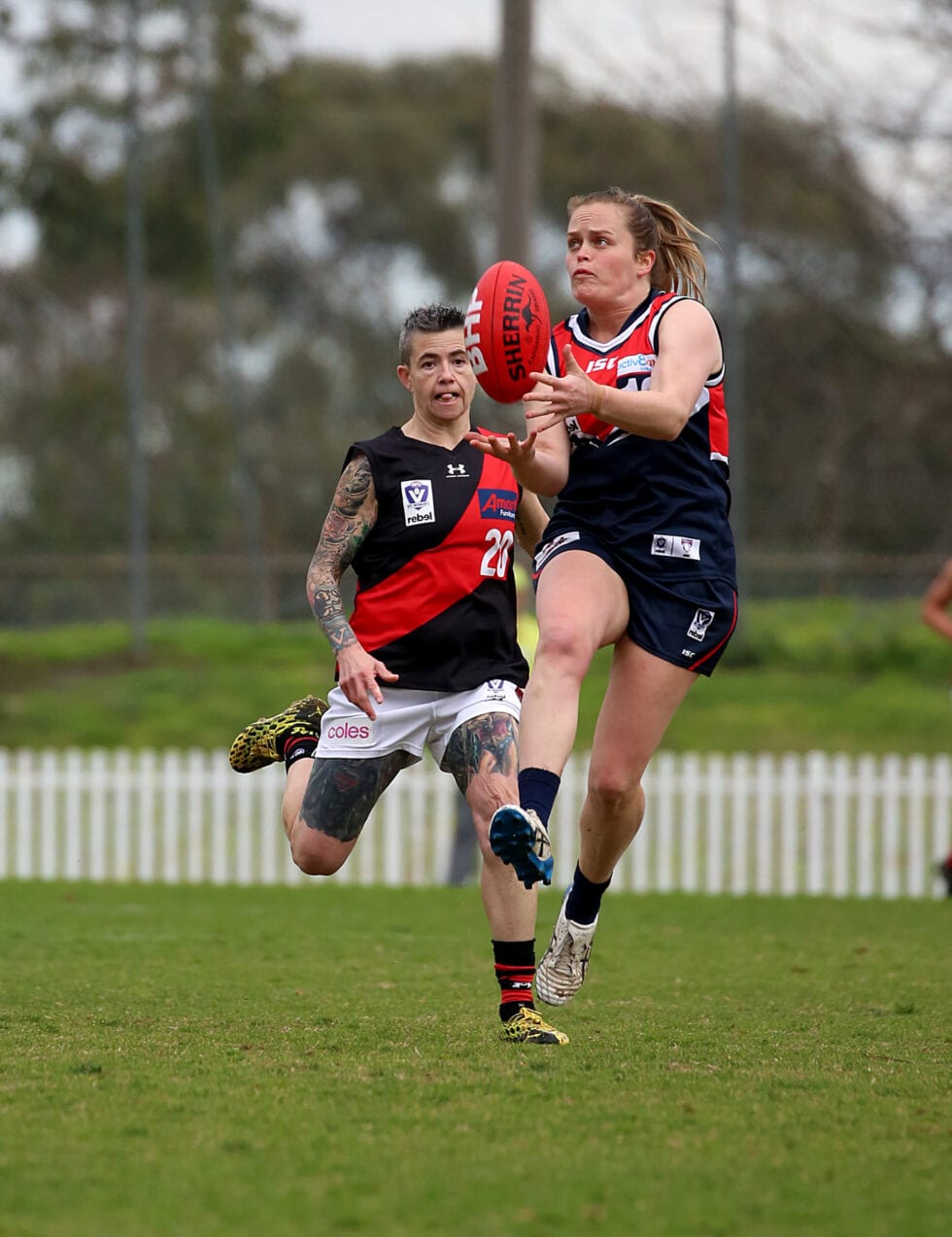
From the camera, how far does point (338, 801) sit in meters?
5.61

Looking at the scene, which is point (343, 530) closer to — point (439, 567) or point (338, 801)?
point (439, 567)

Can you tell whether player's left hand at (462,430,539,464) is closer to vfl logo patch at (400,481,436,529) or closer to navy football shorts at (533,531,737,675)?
navy football shorts at (533,531,737,675)

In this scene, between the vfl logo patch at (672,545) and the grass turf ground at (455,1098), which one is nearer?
the grass turf ground at (455,1098)

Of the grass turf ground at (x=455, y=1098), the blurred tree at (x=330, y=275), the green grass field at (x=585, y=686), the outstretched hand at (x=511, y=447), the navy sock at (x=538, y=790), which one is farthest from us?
the blurred tree at (x=330, y=275)

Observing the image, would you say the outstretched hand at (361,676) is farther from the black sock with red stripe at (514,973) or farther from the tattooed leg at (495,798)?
the black sock with red stripe at (514,973)

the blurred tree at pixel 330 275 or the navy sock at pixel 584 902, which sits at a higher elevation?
the blurred tree at pixel 330 275

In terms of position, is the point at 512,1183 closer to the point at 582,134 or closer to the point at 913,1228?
the point at 913,1228

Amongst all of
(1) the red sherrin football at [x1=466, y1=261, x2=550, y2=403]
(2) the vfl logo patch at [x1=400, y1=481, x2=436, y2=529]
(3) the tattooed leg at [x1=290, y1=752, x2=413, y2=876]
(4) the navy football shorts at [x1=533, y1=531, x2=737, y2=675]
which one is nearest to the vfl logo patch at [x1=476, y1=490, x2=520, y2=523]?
(2) the vfl logo patch at [x1=400, y1=481, x2=436, y2=529]

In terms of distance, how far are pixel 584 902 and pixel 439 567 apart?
3.73ft

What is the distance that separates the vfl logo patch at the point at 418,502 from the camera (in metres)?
5.49

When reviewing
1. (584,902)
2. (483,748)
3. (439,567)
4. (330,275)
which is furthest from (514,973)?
(330,275)

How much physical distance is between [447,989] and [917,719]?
1635 centimetres

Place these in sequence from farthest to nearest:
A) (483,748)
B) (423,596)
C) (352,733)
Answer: (352,733) < (423,596) < (483,748)

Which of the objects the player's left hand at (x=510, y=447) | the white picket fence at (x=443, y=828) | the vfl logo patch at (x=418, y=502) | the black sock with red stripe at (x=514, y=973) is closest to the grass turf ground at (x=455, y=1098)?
the black sock with red stripe at (x=514, y=973)
